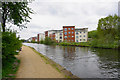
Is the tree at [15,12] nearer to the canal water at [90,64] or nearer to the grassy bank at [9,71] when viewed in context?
the grassy bank at [9,71]

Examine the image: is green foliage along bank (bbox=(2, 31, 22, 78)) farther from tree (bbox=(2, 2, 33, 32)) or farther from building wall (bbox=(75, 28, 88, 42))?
building wall (bbox=(75, 28, 88, 42))

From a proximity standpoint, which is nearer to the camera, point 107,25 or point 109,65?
point 109,65

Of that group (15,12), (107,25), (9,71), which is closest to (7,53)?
(9,71)

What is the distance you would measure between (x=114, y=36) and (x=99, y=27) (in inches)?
288

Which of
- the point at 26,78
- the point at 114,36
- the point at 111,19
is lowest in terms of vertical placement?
the point at 26,78

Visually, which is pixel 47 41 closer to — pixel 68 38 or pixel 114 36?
pixel 68 38

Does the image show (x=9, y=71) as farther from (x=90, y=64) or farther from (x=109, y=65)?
(x=109, y=65)

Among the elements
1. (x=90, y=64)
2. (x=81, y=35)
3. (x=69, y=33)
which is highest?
(x=69, y=33)

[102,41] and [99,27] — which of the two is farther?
[99,27]

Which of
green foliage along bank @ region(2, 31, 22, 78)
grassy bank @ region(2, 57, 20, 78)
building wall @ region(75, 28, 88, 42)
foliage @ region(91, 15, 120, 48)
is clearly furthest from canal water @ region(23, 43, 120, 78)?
building wall @ region(75, 28, 88, 42)

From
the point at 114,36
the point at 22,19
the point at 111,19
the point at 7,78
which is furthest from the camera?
the point at 111,19

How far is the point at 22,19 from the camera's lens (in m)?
11.2

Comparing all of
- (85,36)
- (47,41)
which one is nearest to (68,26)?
(85,36)

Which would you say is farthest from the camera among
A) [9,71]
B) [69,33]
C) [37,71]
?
[69,33]
